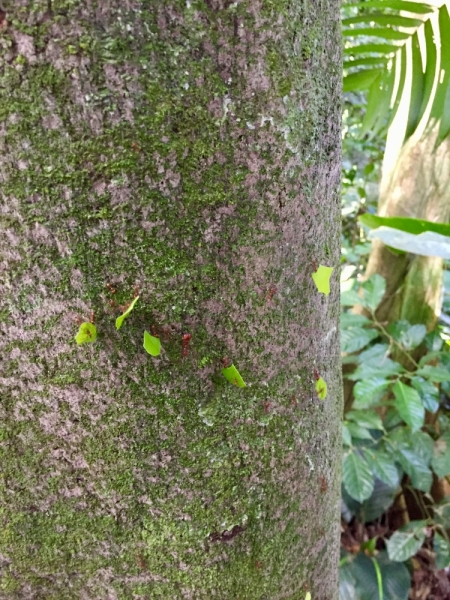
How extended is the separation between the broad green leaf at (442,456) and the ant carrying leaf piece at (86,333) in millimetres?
1410

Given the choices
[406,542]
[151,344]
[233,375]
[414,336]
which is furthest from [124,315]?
[406,542]

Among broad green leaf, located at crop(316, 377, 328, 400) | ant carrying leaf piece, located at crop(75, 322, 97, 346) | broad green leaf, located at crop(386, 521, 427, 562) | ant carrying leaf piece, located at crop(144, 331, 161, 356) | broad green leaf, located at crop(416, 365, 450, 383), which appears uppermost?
ant carrying leaf piece, located at crop(75, 322, 97, 346)

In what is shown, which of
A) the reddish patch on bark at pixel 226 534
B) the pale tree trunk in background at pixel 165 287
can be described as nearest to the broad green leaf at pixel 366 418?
the pale tree trunk in background at pixel 165 287

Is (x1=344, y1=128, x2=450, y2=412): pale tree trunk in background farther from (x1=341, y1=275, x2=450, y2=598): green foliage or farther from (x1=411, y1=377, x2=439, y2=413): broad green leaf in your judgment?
(x1=411, y1=377, x2=439, y2=413): broad green leaf

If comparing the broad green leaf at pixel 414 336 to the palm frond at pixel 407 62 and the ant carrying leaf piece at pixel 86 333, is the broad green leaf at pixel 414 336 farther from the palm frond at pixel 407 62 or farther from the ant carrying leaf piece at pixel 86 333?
the ant carrying leaf piece at pixel 86 333

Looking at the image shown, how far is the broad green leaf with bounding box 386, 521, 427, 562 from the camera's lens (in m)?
1.43

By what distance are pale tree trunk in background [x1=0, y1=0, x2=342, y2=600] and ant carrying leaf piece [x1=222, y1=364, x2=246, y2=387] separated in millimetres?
13

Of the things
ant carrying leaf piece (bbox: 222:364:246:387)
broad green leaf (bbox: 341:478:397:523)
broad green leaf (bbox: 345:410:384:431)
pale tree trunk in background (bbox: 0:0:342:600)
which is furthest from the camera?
broad green leaf (bbox: 341:478:397:523)

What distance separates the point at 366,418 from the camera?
1512 millimetres

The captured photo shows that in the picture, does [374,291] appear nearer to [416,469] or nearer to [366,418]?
[366,418]

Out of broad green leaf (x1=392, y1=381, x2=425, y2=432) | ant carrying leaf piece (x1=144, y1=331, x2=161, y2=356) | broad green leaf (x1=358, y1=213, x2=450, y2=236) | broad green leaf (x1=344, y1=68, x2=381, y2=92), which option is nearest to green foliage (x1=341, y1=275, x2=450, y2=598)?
broad green leaf (x1=392, y1=381, x2=425, y2=432)

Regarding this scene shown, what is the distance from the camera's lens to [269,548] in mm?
582

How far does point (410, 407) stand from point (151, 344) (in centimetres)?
118

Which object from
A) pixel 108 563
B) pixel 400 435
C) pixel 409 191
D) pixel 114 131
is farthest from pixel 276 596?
pixel 409 191
